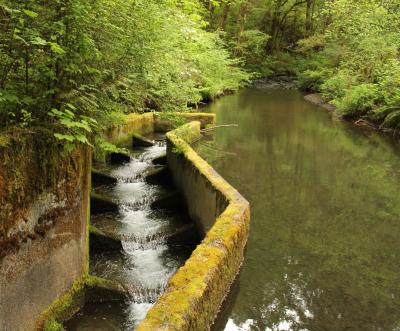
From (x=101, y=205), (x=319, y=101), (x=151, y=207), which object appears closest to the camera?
Result: (x=101, y=205)

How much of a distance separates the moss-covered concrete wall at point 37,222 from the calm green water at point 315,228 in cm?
225

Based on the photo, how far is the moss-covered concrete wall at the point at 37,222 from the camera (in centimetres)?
464

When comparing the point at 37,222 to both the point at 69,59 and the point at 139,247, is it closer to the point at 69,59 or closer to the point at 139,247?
the point at 69,59

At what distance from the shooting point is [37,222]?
5172 millimetres

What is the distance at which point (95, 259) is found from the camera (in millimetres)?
7625

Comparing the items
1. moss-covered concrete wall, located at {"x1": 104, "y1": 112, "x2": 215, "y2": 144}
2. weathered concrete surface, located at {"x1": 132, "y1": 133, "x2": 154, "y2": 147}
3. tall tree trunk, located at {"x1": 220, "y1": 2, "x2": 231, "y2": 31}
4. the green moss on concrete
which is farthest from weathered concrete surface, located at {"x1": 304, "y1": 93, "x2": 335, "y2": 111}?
the green moss on concrete

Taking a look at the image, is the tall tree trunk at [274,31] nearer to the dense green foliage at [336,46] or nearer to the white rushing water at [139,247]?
the dense green foliage at [336,46]

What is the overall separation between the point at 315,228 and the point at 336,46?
2336 centimetres

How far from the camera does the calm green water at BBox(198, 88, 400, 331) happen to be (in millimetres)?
6383

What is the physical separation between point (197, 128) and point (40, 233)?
11434 millimetres

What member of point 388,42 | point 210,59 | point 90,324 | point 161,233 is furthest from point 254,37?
point 90,324

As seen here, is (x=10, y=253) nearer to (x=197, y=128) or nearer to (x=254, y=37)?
(x=197, y=128)

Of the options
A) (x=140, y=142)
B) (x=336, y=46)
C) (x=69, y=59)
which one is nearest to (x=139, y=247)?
(x=69, y=59)

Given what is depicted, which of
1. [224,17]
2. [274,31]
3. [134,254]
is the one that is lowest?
[134,254]
